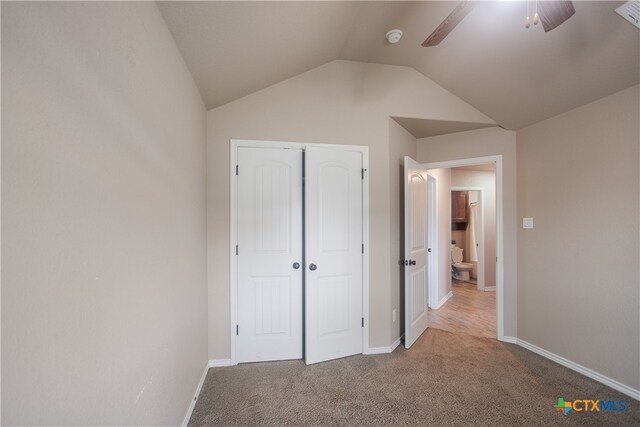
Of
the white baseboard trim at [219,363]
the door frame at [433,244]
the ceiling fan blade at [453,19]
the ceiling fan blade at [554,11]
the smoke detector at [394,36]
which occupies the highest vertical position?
the smoke detector at [394,36]

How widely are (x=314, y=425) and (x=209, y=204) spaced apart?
6.27 feet

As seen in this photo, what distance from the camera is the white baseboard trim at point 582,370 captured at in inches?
75.9

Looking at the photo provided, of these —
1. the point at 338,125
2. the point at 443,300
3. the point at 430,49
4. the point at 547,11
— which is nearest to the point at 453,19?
the point at 547,11

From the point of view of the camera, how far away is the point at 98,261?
0.83m

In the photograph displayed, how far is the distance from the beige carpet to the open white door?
1.10 feet

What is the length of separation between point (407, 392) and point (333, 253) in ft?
4.10

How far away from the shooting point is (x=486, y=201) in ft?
16.2

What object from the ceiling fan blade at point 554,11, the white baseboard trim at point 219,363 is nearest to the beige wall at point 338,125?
the white baseboard trim at point 219,363

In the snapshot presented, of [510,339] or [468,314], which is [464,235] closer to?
[468,314]

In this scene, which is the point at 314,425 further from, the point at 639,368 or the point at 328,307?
the point at 639,368

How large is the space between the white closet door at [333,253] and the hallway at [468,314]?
4.80 feet

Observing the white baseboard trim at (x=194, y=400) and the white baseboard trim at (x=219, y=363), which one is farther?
the white baseboard trim at (x=219, y=363)

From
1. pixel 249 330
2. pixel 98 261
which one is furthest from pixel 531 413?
pixel 98 261

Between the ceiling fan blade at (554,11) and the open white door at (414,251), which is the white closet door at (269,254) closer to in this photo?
the open white door at (414,251)
